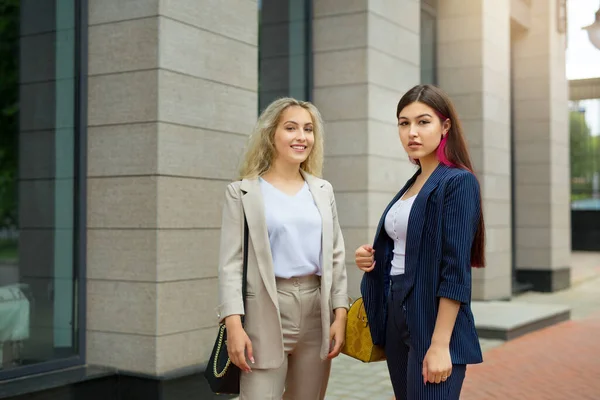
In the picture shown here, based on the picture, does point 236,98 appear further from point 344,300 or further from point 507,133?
point 507,133

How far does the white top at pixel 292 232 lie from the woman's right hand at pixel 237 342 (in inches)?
11.8

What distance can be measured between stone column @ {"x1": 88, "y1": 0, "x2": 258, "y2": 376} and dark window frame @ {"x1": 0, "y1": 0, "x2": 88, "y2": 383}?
0.19 feet

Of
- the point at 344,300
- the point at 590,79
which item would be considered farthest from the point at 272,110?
the point at 590,79

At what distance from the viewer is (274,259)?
3.60m

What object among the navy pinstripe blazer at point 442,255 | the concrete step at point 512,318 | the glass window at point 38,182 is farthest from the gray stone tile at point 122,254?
the concrete step at point 512,318

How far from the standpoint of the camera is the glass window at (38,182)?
608cm

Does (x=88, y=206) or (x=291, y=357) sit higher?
(x=88, y=206)

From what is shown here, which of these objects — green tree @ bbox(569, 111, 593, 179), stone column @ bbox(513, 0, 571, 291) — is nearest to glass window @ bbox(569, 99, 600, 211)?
green tree @ bbox(569, 111, 593, 179)

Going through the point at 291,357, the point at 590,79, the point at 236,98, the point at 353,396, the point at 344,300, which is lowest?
the point at 353,396

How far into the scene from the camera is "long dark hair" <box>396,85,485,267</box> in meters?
3.22

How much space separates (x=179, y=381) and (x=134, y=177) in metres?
1.68

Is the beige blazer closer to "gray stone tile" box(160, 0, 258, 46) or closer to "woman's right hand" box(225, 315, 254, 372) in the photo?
"woman's right hand" box(225, 315, 254, 372)

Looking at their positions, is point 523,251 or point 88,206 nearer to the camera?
point 88,206

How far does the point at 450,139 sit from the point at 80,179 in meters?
4.07
